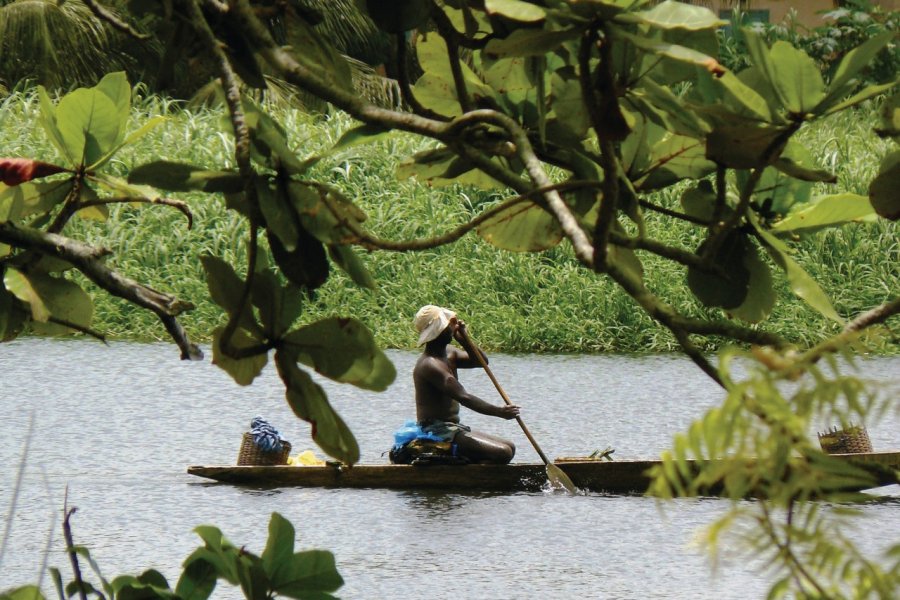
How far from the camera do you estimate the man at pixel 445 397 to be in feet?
23.9

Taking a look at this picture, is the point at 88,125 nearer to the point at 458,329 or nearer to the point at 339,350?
the point at 339,350

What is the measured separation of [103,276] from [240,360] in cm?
13

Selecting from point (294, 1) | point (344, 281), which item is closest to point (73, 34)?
point (344, 281)

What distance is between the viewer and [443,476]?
744 cm

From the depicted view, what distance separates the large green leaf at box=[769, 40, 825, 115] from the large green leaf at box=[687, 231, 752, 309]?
0.19 metres

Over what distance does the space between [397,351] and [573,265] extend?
1788 mm

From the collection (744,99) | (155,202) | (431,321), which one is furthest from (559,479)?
(744,99)

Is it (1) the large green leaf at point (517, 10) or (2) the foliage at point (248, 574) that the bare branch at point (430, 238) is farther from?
(2) the foliage at point (248, 574)

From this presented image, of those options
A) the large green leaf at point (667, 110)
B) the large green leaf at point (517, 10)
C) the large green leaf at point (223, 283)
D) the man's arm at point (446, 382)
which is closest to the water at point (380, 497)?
the man's arm at point (446, 382)

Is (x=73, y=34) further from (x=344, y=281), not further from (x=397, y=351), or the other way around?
(x=397, y=351)

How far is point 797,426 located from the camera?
2.08ft

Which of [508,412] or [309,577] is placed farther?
[508,412]

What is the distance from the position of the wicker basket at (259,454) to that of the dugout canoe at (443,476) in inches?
2.8

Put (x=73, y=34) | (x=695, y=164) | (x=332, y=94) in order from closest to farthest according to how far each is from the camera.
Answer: (x=332, y=94) < (x=695, y=164) < (x=73, y=34)
